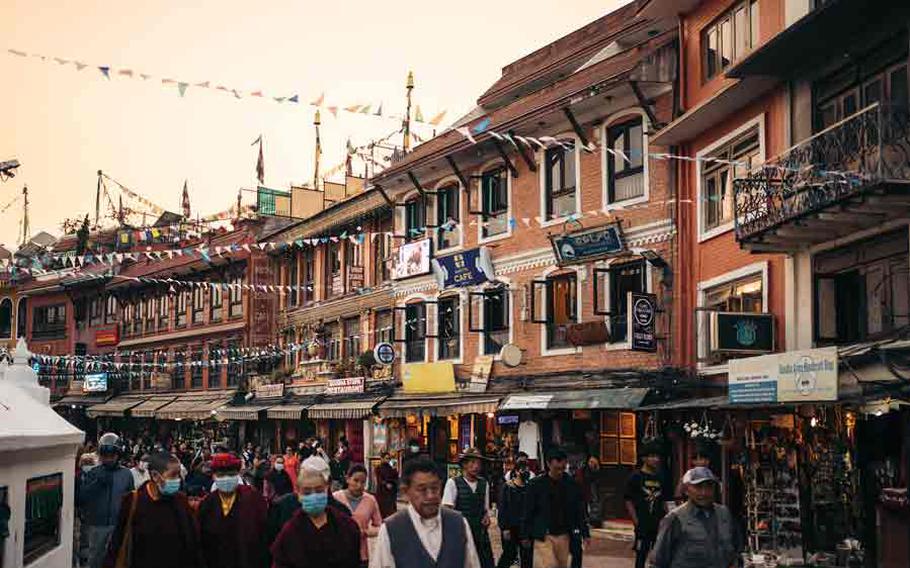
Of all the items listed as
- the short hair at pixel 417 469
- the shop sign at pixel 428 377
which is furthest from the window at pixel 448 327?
Answer: the short hair at pixel 417 469

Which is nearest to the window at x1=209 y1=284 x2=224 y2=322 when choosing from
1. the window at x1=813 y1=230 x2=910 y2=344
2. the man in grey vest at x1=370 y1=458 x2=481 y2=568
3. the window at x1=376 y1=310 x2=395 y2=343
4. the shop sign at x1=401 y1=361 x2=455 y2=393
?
the window at x1=376 y1=310 x2=395 y2=343

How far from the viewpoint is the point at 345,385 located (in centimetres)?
3612

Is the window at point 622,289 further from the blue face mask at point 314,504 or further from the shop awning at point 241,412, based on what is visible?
the shop awning at point 241,412

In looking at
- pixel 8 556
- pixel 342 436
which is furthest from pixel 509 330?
pixel 8 556

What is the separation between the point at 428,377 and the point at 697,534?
23.1 m

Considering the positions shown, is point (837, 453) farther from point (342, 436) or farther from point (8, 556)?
point (342, 436)

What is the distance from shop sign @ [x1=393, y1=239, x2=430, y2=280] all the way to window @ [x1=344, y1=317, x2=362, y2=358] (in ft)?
13.9

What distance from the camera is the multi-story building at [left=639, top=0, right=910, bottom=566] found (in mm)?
15570

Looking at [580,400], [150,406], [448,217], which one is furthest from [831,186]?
[150,406]

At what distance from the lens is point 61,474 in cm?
1198

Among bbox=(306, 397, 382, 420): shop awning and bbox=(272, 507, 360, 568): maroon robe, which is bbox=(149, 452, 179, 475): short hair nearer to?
bbox=(272, 507, 360, 568): maroon robe

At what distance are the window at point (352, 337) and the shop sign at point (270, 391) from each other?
421 cm

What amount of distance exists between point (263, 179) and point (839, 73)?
40.3 meters

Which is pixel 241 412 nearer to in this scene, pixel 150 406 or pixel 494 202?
pixel 150 406
